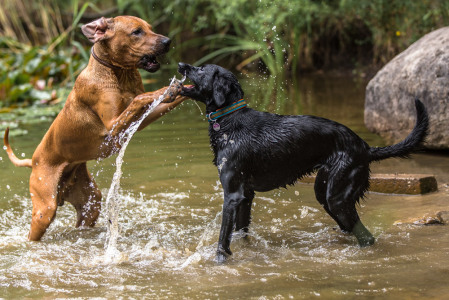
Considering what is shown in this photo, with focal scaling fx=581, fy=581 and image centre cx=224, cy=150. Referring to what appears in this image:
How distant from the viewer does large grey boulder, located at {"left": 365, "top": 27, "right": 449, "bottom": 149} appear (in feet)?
21.2

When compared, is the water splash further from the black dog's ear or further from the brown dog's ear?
the brown dog's ear

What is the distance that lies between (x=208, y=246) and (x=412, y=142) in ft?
5.49

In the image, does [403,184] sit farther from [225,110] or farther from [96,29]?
[96,29]

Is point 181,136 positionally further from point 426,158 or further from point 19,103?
point 19,103

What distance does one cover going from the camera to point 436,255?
3.74 meters

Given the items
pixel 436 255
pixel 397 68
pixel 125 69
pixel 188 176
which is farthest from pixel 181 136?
pixel 436 255

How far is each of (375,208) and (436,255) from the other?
4.46 ft

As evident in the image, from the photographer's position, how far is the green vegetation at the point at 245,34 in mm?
11367

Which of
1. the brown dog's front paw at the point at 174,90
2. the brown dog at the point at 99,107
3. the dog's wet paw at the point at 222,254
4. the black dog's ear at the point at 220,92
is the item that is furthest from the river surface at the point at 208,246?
the black dog's ear at the point at 220,92

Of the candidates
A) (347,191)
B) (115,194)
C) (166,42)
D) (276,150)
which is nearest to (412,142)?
(347,191)

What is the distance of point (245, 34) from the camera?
14.7 metres

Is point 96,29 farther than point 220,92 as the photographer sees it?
Yes

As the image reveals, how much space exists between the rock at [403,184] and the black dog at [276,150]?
1.18 meters

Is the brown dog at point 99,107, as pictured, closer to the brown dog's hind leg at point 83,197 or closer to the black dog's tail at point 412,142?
the brown dog's hind leg at point 83,197
